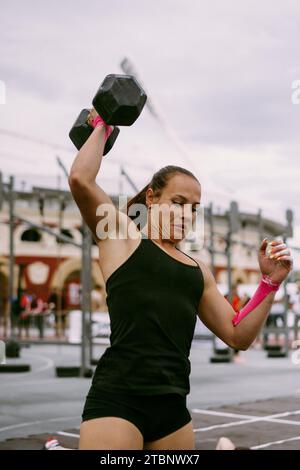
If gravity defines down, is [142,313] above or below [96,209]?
below

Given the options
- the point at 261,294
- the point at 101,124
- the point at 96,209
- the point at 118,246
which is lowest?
the point at 261,294

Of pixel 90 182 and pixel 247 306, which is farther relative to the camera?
pixel 247 306

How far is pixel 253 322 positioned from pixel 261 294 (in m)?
0.12

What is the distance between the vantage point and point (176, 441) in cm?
260

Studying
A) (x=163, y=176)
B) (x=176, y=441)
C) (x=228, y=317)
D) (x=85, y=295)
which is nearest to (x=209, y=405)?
(x=85, y=295)

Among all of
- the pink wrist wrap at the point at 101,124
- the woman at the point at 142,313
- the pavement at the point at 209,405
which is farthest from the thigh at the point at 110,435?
the pavement at the point at 209,405

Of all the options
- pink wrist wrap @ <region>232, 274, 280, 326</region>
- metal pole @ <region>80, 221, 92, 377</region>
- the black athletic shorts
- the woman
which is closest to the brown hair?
the woman

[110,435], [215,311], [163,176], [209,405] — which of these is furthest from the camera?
[209,405]

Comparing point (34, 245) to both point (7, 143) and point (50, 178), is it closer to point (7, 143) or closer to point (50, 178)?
point (50, 178)

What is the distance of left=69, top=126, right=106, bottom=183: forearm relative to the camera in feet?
8.28

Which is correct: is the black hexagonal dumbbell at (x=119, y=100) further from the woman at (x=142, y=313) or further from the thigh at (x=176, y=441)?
→ the thigh at (x=176, y=441)

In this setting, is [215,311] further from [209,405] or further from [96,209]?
[209,405]

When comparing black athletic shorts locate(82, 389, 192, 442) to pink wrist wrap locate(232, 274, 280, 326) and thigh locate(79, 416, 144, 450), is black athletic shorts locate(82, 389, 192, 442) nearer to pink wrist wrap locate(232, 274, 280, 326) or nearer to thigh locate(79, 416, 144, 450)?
thigh locate(79, 416, 144, 450)

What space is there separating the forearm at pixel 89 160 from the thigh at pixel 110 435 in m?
0.84
